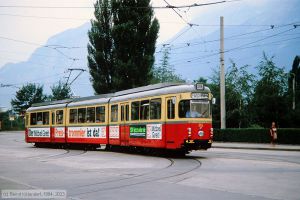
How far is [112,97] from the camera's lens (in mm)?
23844

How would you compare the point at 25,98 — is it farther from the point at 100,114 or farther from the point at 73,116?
the point at 100,114

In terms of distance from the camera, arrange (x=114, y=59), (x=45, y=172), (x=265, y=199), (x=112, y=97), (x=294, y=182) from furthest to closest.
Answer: (x=114, y=59), (x=112, y=97), (x=45, y=172), (x=294, y=182), (x=265, y=199)

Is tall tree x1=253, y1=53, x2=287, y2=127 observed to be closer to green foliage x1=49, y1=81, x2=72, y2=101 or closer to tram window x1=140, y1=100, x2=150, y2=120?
tram window x1=140, y1=100, x2=150, y2=120

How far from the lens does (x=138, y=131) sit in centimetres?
2059

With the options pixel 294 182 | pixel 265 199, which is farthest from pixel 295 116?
pixel 265 199

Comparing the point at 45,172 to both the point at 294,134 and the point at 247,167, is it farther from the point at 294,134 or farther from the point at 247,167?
the point at 294,134

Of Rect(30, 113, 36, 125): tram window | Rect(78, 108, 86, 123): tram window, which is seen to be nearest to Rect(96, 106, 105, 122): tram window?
Rect(78, 108, 86, 123): tram window

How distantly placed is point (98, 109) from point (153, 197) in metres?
16.6

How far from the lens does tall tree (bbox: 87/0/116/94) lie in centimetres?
4012

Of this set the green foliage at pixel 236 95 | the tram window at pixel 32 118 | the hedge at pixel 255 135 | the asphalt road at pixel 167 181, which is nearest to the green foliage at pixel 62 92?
the tram window at pixel 32 118

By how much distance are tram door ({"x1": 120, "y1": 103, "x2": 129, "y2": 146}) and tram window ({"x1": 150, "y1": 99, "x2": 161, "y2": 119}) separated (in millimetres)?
2481

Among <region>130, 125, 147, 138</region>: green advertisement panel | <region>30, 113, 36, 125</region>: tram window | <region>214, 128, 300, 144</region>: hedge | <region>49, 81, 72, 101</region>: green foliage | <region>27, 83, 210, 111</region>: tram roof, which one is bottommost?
<region>214, 128, 300, 144</region>: hedge

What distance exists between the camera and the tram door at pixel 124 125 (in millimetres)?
21850

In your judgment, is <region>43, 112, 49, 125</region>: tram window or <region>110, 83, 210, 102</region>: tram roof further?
<region>43, 112, 49, 125</region>: tram window
